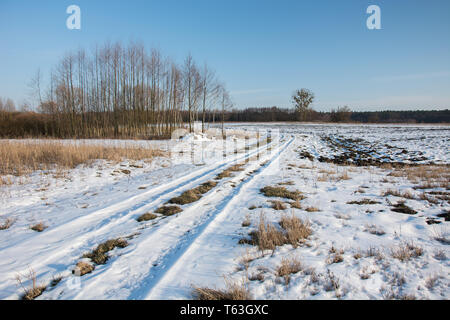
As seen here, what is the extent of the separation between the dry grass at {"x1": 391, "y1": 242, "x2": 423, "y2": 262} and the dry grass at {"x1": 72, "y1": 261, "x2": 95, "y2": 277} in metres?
4.49

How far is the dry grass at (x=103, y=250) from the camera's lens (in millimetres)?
3324

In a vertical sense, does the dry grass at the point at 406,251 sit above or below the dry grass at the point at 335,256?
above

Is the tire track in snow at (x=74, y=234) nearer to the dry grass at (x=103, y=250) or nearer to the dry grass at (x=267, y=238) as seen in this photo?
the dry grass at (x=103, y=250)

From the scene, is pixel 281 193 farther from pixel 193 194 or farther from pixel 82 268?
pixel 82 268

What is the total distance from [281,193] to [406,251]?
3.39 m

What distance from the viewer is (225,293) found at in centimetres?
253

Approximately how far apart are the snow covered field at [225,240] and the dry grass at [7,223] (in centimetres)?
12

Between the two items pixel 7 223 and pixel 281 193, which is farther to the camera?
pixel 281 193

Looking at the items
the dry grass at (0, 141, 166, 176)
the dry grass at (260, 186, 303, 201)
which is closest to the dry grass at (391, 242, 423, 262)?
the dry grass at (260, 186, 303, 201)

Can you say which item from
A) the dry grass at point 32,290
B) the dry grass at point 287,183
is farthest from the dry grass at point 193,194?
the dry grass at point 32,290

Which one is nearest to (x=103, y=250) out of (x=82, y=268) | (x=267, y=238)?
(x=82, y=268)
